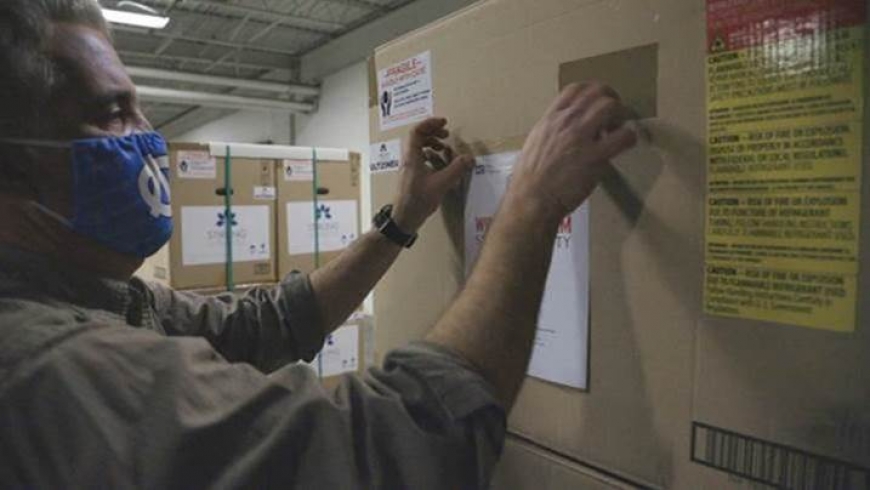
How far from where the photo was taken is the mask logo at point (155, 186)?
0.81m

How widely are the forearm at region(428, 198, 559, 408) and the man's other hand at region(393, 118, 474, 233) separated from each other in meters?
0.31

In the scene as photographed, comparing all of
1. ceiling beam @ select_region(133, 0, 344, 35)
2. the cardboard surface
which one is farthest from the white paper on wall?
ceiling beam @ select_region(133, 0, 344, 35)

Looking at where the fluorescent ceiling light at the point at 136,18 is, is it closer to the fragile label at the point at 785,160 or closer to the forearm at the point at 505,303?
the forearm at the point at 505,303

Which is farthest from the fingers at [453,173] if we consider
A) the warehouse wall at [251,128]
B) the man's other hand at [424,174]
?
the warehouse wall at [251,128]

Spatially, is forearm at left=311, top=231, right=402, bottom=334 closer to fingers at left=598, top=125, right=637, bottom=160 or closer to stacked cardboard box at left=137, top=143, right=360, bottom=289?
fingers at left=598, top=125, right=637, bottom=160

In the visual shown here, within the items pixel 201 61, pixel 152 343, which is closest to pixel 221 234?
pixel 152 343

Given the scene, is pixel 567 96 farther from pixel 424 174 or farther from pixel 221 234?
pixel 221 234

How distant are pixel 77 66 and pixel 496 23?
21.7 inches

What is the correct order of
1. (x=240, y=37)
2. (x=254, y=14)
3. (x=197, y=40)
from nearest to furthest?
(x=254, y=14)
(x=197, y=40)
(x=240, y=37)

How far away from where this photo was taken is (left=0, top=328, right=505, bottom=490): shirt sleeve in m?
0.52

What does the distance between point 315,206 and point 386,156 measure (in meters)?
1.95

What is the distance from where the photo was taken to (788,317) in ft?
1.80

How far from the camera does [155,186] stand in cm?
84

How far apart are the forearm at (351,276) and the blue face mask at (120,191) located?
351 mm
